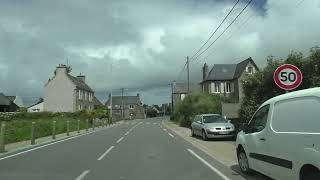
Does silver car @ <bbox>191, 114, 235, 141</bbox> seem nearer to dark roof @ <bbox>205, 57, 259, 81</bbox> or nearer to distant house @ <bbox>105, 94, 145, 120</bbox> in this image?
dark roof @ <bbox>205, 57, 259, 81</bbox>

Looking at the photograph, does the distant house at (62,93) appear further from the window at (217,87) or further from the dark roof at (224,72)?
the window at (217,87)

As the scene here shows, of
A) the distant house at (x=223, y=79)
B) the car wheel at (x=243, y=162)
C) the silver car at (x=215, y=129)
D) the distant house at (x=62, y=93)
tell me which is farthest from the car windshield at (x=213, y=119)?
the distant house at (x=62, y=93)

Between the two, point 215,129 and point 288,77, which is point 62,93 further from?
point 288,77

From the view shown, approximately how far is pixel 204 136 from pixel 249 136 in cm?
1443

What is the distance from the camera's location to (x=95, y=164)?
13.9 m

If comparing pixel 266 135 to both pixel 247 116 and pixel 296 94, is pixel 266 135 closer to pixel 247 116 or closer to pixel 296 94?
pixel 296 94

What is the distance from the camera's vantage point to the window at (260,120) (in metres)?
9.91

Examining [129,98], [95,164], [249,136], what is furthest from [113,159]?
[129,98]

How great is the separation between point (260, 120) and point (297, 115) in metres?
2.23

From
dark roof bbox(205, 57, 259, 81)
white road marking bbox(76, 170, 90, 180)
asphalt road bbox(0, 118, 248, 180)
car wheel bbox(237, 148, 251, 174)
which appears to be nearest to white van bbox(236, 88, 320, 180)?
car wheel bbox(237, 148, 251, 174)

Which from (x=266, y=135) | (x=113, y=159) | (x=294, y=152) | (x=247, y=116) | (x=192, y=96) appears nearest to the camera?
(x=294, y=152)

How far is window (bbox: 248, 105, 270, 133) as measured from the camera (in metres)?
9.91

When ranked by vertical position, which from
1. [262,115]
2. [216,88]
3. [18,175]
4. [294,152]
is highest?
[216,88]

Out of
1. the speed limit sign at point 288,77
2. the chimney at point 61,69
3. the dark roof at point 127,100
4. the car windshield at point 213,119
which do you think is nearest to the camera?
the speed limit sign at point 288,77
